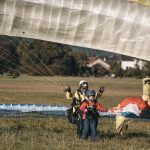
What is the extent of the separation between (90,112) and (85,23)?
201cm

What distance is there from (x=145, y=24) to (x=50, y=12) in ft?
6.97

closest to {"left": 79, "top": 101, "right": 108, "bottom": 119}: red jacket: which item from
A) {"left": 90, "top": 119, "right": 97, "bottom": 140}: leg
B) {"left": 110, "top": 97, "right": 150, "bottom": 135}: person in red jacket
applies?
{"left": 90, "top": 119, "right": 97, "bottom": 140}: leg

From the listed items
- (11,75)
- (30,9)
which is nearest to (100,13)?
(30,9)

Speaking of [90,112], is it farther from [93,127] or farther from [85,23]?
[85,23]

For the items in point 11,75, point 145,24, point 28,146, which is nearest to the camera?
point 28,146

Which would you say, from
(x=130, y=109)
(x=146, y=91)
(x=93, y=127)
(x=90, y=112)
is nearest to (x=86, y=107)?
(x=90, y=112)

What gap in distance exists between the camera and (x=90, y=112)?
1403 centimetres

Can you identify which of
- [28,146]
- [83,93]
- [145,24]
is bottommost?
[28,146]

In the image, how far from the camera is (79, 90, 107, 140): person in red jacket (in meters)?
13.9

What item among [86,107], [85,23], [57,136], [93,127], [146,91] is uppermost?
[85,23]

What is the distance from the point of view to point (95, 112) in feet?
46.2

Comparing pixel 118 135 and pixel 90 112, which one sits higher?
pixel 90 112

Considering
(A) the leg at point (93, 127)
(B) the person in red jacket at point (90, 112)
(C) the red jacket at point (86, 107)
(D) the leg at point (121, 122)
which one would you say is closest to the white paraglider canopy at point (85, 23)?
(B) the person in red jacket at point (90, 112)

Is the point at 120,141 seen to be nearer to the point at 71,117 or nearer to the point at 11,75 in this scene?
the point at 71,117
